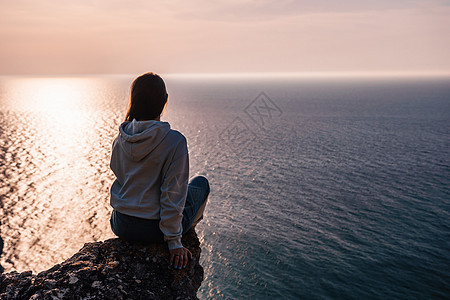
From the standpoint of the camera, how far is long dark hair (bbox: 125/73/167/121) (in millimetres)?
4527

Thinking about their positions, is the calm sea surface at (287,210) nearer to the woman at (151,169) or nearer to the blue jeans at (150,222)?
the blue jeans at (150,222)

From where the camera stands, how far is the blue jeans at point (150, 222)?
16.3 ft

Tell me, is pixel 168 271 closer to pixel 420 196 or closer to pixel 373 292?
pixel 373 292

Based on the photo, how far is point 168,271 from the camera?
205 inches

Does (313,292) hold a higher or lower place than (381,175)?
lower

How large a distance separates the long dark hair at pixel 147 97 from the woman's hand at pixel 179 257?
6.80ft

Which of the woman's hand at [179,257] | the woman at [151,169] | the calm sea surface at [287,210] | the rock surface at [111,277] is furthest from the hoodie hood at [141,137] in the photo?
the calm sea surface at [287,210]

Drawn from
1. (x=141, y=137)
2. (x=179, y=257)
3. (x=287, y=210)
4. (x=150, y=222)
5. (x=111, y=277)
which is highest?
(x=141, y=137)

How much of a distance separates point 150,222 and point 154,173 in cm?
81

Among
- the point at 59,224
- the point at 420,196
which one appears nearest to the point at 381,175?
the point at 420,196

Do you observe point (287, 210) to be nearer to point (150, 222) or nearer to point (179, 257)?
point (179, 257)

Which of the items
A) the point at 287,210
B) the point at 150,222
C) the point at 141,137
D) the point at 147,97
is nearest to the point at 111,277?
the point at 150,222

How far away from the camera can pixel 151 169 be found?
464cm

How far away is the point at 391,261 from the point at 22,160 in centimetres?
6930
